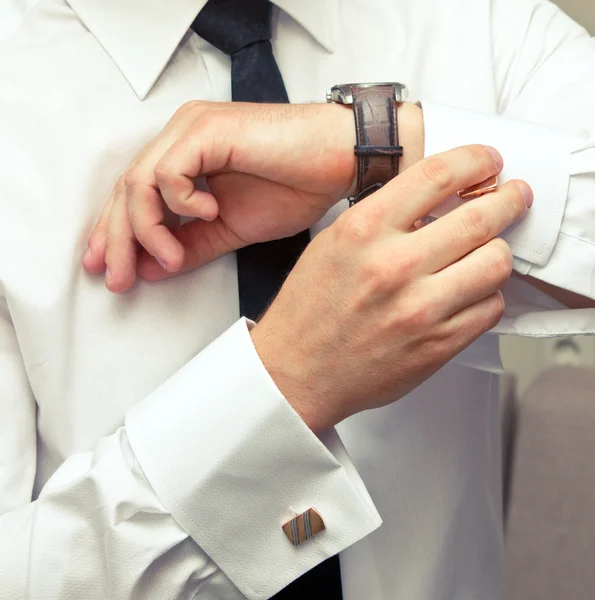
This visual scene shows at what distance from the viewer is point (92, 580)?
68cm

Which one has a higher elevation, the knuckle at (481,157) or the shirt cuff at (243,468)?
the knuckle at (481,157)

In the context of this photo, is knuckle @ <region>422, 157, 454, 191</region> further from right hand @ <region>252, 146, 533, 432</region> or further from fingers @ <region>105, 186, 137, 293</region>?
fingers @ <region>105, 186, 137, 293</region>

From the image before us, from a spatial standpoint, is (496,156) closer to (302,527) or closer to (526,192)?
(526,192)

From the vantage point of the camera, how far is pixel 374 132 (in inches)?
28.7

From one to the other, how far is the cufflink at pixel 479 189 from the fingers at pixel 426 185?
3 centimetres

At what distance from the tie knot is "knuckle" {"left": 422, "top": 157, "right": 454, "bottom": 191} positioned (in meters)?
0.31

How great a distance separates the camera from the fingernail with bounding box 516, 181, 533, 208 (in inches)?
26.4

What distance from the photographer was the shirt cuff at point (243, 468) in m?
0.65

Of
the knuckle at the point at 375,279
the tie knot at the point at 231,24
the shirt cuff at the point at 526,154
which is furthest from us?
the tie knot at the point at 231,24

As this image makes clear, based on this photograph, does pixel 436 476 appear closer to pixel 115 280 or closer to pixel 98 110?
pixel 115 280

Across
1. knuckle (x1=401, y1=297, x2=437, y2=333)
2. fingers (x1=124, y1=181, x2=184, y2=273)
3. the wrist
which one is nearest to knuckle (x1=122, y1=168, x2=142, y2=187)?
fingers (x1=124, y1=181, x2=184, y2=273)

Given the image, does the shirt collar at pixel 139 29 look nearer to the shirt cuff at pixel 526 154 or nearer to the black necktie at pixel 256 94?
the black necktie at pixel 256 94

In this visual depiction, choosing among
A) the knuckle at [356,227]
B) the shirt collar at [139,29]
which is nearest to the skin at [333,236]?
the knuckle at [356,227]

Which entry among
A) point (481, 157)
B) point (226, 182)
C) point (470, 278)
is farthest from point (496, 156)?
point (226, 182)
